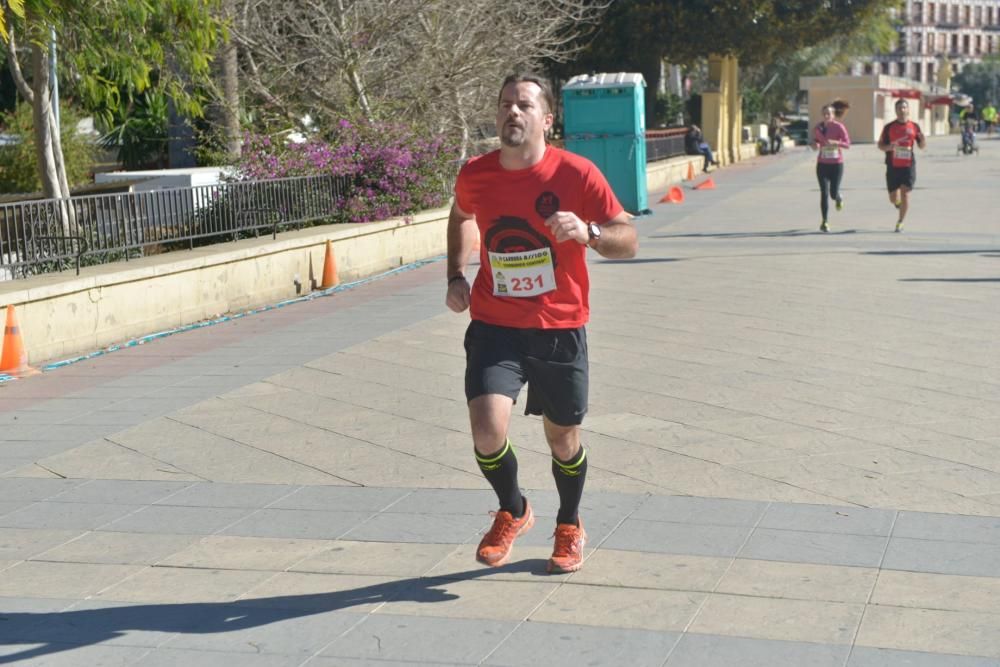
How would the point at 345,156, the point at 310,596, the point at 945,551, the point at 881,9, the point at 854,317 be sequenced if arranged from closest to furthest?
the point at 310,596 < the point at 945,551 < the point at 854,317 < the point at 345,156 < the point at 881,9

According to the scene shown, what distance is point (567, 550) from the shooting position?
516cm

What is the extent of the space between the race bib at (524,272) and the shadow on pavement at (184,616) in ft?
3.38

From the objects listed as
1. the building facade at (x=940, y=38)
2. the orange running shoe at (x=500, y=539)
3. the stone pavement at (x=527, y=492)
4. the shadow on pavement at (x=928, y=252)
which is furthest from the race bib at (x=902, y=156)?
the building facade at (x=940, y=38)

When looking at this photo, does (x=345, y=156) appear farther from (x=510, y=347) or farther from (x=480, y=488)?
(x=510, y=347)

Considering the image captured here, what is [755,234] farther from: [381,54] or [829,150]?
[381,54]

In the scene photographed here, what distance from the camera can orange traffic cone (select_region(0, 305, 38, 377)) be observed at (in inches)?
380

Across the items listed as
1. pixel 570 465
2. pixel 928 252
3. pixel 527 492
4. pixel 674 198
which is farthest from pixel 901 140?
pixel 570 465

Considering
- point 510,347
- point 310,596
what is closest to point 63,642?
point 310,596

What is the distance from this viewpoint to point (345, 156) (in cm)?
1752

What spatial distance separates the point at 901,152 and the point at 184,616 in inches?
603

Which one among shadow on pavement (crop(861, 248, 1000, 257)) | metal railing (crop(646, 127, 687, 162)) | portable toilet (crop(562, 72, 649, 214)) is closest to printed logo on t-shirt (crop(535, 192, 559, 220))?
shadow on pavement (crop(861, 248, 1000, 257))

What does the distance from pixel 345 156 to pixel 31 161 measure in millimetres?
9169

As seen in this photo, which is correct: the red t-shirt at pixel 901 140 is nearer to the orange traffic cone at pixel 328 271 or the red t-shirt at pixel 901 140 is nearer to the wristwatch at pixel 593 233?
the orange traffic cone at pixel 328 271

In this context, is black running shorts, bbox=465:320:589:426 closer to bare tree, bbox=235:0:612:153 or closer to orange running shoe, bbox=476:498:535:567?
orange running shoe, bbox=476:498:535:567
